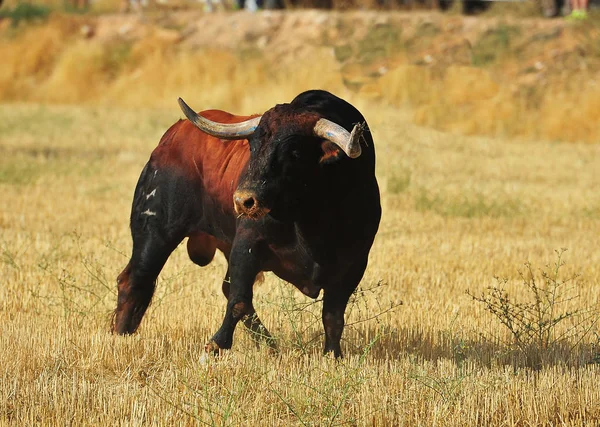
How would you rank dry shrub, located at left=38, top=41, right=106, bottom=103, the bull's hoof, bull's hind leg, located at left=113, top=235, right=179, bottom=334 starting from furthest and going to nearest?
dry shrub, located at left=38, top=41, right=106, bottom=103
bull's hind leg, located at left=113, top=235, right=179, bottom=334
the bull's hoof

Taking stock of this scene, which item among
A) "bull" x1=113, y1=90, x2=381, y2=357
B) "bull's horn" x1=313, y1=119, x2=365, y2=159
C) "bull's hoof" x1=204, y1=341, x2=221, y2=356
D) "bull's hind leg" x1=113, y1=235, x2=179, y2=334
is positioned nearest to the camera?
"bull's horn" x1=313, y1=119, x2=365, y2=159

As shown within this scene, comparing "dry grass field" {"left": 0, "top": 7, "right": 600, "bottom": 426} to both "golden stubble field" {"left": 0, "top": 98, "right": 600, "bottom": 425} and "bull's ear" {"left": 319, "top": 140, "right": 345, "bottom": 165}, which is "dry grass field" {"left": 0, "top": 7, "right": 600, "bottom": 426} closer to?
"golden stubble field" {"left": 0, "top": 98, "right": 600, "bottom": 425}

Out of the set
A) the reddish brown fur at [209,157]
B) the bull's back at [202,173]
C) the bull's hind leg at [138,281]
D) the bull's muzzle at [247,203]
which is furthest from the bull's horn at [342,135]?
the bull's hind leg at [138,281]

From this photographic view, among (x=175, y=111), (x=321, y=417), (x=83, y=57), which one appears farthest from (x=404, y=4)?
(x=321, y=417)

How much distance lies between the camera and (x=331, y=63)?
96.5 ft

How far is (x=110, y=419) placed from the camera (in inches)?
229

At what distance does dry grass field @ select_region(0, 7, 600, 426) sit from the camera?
20.0 ft

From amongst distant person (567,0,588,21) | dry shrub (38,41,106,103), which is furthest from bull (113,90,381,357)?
dry shrub (38,41,106,103)

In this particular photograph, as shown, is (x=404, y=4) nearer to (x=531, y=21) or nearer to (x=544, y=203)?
(x=531, y=21)

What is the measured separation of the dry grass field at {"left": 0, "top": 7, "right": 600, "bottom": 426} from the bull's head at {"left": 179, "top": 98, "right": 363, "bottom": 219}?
2.10ft

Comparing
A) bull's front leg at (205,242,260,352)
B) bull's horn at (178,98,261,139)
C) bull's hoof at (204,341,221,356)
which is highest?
bull's horn at (178,98,261,139)

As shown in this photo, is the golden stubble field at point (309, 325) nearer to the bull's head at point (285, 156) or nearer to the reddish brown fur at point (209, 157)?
the bull's head at point (285, 156)

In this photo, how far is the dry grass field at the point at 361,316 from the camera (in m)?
6.09

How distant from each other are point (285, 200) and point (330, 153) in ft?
1.26
